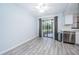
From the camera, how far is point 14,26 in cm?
472

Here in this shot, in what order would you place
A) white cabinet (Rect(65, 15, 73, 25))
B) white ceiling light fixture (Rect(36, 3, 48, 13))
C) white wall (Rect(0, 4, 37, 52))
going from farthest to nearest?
1. white cabinet (Rect(65, 15, 73, 25))
2. white wall (Rect(0, 4, 37, 52))
3. white ceiling light fixture (Rect(36, 3, 48, 13))

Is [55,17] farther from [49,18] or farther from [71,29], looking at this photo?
[71,29]

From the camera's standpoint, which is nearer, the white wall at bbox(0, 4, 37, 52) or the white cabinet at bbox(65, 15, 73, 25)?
the white wall at bbox(0, 4, 37, 52)

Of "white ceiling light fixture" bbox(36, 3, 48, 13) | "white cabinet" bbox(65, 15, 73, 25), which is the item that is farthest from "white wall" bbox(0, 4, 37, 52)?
"white cabinet" bbox(65, 15, 73, 25)

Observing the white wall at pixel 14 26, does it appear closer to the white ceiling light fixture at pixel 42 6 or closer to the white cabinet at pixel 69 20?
the white ceiling light fixture at pixel 42 6

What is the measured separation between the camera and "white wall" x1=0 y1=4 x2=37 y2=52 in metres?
3.88

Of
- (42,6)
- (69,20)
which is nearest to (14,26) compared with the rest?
(42,6)

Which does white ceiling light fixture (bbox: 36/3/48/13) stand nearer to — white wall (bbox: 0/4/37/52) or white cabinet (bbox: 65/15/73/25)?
white wall (bbox: 0/4/37/52)

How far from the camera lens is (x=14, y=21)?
469cm

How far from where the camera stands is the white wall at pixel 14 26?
3.88 metres

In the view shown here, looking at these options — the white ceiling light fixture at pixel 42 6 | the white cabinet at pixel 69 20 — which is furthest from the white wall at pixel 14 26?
the white cabinet at pixel 69 20

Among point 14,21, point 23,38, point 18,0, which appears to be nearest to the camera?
point 18,0
